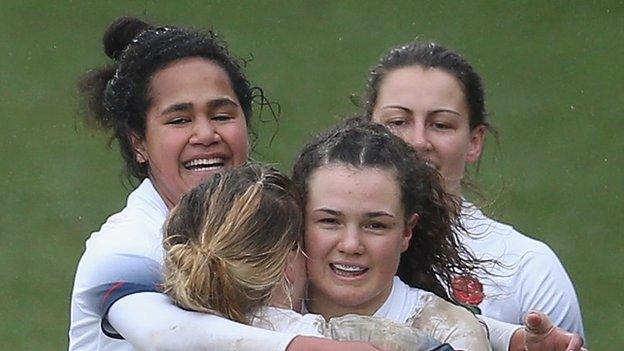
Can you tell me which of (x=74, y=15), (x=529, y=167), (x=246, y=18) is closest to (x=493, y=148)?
(x=529, y=167)

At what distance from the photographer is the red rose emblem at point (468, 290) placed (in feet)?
12.5

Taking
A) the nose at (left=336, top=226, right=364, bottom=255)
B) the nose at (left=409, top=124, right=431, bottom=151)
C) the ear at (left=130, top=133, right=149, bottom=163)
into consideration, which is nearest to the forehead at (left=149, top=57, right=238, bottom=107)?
the ear at (left=130, top=133, right=149, bottom=163)

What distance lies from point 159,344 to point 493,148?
229 inches

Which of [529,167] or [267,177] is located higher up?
[529,167]

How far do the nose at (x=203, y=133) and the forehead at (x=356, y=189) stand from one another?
555mm

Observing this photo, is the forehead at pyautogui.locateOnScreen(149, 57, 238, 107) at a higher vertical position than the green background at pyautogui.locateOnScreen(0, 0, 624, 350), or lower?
lower

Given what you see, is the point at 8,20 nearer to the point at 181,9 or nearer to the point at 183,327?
the point at 181,9

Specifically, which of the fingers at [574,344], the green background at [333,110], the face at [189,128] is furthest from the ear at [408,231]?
the green background at [333,110]

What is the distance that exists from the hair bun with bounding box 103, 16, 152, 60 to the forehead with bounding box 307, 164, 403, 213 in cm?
99

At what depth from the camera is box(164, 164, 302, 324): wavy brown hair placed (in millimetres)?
3143

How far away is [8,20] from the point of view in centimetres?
1023

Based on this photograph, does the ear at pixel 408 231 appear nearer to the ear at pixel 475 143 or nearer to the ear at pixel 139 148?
the ear at pixel 139 148

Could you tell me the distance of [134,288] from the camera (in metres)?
3.45

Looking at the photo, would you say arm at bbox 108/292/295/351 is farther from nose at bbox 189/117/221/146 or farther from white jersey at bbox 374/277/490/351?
nose at bbox 189/117/221/146
